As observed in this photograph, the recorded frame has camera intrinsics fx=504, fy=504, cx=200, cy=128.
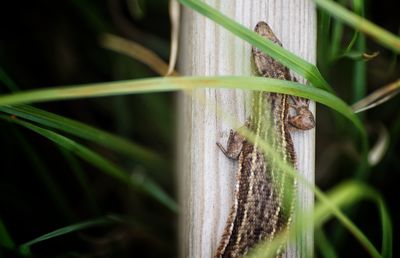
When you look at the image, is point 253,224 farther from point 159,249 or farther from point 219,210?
point 159,249

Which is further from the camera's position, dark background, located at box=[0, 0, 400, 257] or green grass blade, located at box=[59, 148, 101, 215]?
dark background, located at box=[0, 0, 400, 257]

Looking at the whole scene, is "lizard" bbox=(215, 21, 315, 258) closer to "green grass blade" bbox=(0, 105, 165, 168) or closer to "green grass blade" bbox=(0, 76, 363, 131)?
"green grass blade" bbox=(0, 76, 363, 131)

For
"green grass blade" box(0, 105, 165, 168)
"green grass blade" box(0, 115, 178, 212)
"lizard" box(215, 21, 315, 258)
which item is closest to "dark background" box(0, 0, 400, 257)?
"green grass blade" box(0, 115, 178, 212)

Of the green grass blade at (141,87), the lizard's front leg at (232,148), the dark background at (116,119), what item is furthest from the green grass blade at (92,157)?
the lizard's front leg at (232,148)

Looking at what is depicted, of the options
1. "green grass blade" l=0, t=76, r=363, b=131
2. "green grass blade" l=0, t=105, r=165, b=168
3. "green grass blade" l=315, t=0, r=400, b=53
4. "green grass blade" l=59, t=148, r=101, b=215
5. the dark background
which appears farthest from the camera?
the dark background

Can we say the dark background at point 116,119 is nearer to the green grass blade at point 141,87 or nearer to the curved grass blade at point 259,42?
the curved grass blade at point 259,42

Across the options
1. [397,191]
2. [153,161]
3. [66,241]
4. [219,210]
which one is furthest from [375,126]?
[66,241]
